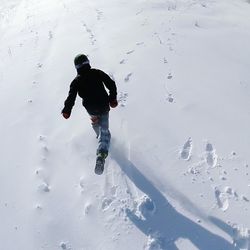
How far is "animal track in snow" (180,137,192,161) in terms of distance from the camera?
7.98m

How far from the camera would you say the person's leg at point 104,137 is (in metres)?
7.57

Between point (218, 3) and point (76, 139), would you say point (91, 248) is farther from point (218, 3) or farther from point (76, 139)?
point (218, 3)

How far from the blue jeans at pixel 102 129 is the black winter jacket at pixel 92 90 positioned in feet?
0.44

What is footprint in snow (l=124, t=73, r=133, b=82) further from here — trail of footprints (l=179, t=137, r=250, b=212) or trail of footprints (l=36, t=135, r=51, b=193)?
trail of footprints (l=179, t=137, r=250, b=212)

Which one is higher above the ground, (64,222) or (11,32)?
(64,222)

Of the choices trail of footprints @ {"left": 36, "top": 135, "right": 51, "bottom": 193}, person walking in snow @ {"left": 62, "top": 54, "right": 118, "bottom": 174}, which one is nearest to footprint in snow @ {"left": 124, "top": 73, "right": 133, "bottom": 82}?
trail of footprints @ {"left": 36, "top": 135, "right": 51, "bottom": 193}

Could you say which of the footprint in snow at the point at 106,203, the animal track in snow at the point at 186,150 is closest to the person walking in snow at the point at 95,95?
the footprint in snow at the point at 106,203

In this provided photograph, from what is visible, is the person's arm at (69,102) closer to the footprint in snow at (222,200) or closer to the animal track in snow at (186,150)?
the animal track in snow at (186,150)

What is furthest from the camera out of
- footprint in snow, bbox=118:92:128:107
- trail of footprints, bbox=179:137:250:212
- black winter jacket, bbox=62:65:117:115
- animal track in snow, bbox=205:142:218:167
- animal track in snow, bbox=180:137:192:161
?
footprint in snow, bbox=118:92:128:107

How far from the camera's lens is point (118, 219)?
702 cm

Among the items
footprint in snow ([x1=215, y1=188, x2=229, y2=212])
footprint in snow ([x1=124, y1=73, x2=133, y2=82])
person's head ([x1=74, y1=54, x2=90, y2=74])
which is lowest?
footprint in snow ([x1=124, y1=73, x2=133, y2=82])

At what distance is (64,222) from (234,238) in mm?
2540

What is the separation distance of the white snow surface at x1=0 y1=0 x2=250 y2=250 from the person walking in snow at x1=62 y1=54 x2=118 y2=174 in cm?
58

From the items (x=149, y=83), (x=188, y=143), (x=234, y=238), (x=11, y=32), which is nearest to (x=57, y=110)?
(x=149, y=83)
